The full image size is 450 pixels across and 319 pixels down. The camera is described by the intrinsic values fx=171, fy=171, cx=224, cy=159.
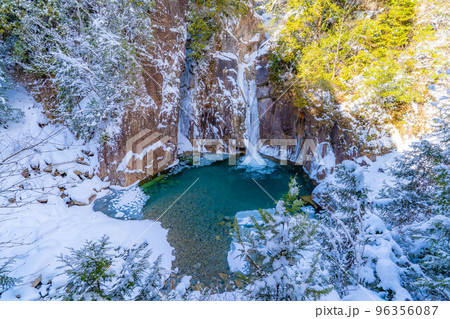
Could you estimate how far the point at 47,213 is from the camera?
6.57 meters

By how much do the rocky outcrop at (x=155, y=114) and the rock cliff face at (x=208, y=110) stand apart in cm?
5

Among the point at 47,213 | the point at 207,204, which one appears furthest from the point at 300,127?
the point at 47,213

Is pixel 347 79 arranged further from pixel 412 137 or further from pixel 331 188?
pixel 331 188

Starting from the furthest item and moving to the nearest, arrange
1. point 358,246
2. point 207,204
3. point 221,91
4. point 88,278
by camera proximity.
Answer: point 221,91 < point 207,204 < point 358,246 < point 88,278

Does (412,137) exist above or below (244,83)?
below

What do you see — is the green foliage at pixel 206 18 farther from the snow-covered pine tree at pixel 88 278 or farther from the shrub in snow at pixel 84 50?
the snow-covered pine tree at pixel 88 278

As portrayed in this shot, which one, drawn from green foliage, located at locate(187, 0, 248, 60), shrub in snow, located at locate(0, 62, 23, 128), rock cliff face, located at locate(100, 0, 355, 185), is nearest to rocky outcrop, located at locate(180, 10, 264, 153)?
rock cliff face, located at locate(100, 0, 355, 185)

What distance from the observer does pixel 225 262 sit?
590cm

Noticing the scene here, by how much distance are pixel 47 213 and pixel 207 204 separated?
639 centimetres

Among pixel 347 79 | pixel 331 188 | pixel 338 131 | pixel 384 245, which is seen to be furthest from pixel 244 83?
pixel 384 245

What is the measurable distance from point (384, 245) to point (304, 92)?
38.2 ft

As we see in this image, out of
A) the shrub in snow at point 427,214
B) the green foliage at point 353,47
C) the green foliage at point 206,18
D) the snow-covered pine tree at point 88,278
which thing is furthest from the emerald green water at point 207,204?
the green foliage at point 206,18

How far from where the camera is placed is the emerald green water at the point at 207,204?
19.5 feet

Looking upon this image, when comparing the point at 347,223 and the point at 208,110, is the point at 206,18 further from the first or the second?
the point at 347,223
